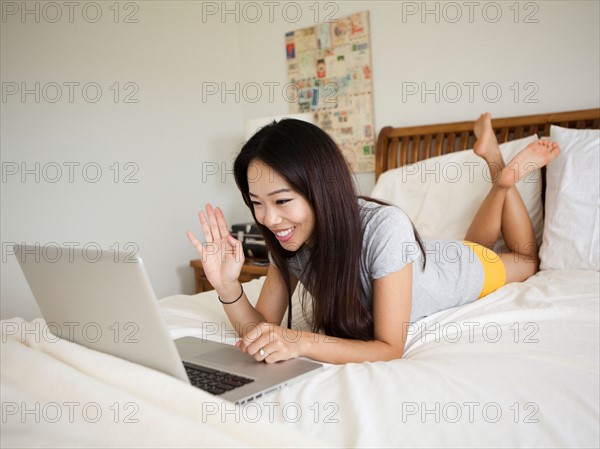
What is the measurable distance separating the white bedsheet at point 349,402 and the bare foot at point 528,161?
2.30ft

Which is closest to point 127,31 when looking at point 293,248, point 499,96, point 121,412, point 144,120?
point 144,120

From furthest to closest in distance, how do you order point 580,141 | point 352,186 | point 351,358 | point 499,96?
1. point 499,96
2. point 580,141
3. point 352,186
4. point 351,358

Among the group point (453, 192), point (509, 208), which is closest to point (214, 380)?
point (509, 208)

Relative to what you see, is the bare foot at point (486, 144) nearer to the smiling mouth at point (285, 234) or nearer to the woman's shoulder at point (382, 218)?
the woman's shoulder at point (382, 218)

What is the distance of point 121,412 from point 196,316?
2.73 ft

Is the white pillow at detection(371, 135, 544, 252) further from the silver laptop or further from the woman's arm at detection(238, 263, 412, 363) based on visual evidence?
the silver laptop

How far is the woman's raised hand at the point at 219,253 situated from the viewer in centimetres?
141

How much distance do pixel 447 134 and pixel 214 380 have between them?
184 cm

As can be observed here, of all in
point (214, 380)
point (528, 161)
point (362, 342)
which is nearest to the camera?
point (214, 380)

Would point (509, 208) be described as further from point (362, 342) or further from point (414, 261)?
point (362, 342)

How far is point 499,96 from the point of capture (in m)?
2.50

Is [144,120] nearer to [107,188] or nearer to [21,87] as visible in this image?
[107,188]

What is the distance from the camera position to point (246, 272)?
2.77 meters

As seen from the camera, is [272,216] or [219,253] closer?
[272,216]
